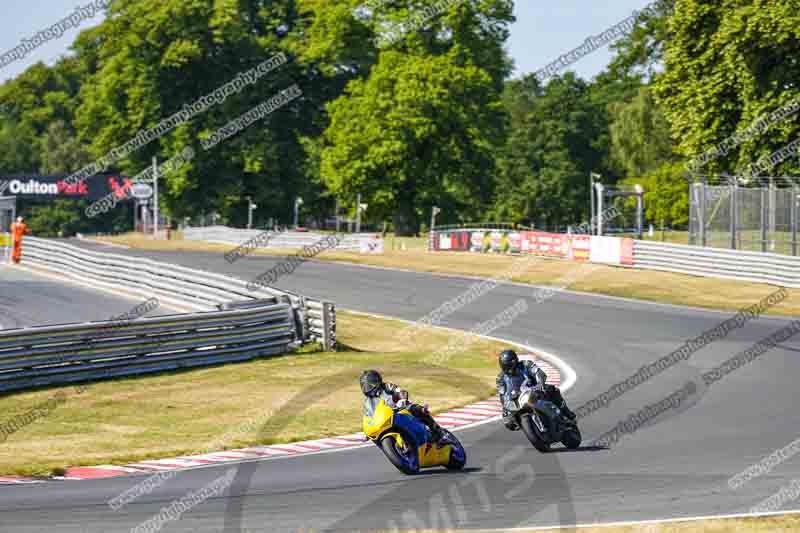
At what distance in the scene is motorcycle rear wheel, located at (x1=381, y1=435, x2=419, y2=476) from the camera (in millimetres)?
11750

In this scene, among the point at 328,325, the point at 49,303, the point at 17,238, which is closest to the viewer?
the point at 328,325

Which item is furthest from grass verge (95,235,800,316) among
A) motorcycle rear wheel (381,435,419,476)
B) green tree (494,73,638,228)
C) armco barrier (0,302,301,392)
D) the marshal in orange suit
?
green tree (494,73,638,228)

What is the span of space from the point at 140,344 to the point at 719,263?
903 inches

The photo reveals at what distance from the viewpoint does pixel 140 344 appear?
791 inches

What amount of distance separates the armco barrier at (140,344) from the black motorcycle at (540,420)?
28.8ft

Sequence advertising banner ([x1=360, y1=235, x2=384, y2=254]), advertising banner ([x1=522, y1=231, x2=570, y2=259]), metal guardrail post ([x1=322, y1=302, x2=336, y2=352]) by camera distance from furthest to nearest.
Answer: advertising banner ([x1=360, y1=235, x2=384, y2=254])
advertising banner ([x1=522, y1=231, x2=570, y2=259])
metal guardrail post ([x1=322, y1=302, x2=336, y2=352])

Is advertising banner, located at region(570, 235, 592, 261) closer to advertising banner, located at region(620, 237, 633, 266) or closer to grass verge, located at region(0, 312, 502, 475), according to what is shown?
advertising banner, located at region(620, 237, 633, 266)

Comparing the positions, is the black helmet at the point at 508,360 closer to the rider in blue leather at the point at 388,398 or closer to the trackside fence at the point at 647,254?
the rider in blue leather at the point at 388,398

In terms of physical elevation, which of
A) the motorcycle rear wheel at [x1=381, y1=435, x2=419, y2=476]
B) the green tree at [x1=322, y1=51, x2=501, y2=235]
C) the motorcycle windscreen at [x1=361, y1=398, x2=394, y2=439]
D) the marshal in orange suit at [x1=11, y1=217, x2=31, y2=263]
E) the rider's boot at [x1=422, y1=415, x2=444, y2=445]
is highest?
the green tree at [x1=322, y1=51, x2=501, y2=235]

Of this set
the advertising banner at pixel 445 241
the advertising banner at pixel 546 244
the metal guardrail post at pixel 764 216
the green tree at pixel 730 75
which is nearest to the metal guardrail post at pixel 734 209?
the metal guardrail post at pixel 764 216

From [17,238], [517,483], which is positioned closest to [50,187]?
[17,238]

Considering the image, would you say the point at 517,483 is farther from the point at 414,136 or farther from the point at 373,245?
the point at 414,136

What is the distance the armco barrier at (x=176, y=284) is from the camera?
2322cm

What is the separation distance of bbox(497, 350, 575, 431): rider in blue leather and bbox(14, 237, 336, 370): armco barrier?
9.94m
